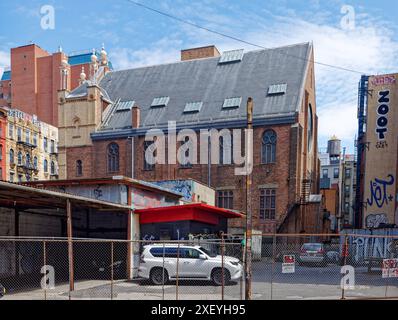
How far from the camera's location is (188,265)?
16.8 metres

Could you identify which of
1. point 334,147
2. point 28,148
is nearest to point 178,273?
point 28,148

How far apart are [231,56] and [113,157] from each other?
715 inches

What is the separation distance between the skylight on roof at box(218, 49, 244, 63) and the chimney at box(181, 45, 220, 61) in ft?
10.2

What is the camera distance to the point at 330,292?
14.9 metres

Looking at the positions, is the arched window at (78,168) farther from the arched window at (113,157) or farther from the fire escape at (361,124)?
the fire escape at (361,124)

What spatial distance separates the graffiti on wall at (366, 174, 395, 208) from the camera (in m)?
35.0

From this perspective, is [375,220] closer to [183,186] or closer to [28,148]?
[183,186]

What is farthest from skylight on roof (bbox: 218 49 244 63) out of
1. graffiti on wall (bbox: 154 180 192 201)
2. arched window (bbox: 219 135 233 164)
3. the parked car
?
the parked car

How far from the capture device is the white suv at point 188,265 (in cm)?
1664

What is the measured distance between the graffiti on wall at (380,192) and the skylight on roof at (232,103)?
15.0m

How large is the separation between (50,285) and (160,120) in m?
27.7

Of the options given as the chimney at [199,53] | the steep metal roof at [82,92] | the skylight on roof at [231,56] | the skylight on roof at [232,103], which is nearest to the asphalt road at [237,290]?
the skylight on roof at [232,103]
